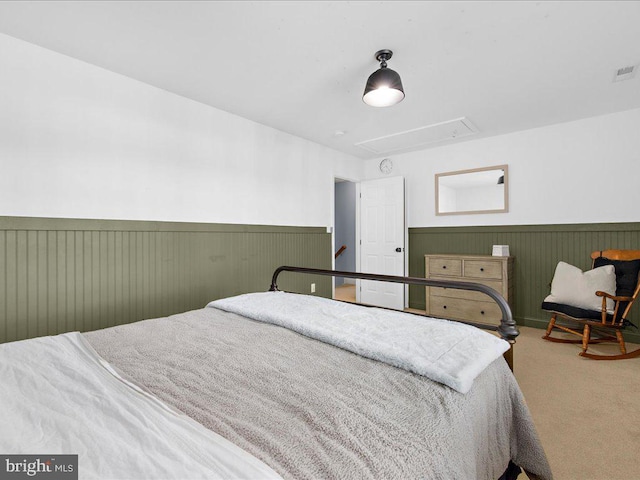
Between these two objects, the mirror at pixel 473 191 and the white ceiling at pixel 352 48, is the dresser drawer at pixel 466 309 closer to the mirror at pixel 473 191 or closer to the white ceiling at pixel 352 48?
the mirror at pixel 473 191

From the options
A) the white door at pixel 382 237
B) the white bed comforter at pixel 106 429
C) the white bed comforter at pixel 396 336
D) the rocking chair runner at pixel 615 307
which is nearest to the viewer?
the white bed comforter at pixel 106 429

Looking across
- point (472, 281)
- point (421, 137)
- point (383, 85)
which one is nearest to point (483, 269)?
point (472, 281)

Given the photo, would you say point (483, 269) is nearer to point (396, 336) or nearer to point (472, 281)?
point (472, 281)

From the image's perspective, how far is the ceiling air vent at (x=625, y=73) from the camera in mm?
2590

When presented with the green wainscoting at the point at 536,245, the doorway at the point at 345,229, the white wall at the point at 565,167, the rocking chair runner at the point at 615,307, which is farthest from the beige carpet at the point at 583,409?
the doorway at the point at 345,229

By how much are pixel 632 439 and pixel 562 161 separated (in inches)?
123

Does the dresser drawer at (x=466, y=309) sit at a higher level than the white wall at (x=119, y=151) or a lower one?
lower

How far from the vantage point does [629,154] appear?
3.44 metres

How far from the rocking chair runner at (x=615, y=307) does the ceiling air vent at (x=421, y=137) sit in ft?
6.73

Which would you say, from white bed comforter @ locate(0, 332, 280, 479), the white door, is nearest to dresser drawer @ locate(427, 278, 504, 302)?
the white door

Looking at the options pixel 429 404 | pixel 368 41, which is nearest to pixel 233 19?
pixel 368 41

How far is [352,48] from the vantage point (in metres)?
2.30

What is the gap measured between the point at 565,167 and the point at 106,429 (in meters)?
4.80

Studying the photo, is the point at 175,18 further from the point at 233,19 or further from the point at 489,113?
the point at 489,113
